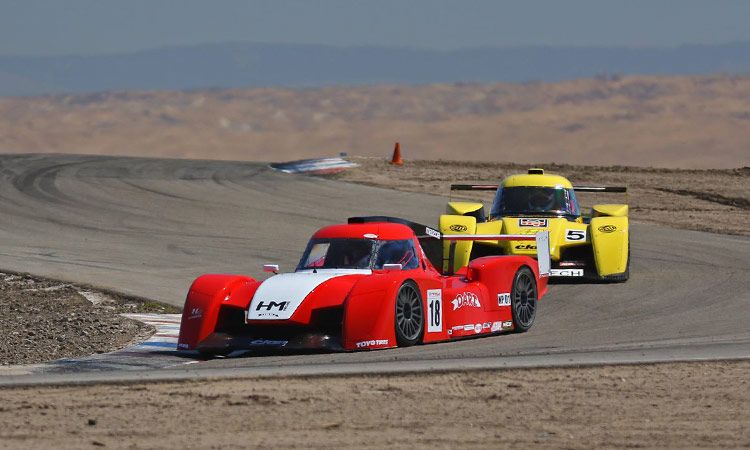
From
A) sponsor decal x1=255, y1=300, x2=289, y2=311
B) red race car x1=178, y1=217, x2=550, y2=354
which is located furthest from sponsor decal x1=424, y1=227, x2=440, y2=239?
sponsor decal x1=255, y1=300, x2=289, y2=311

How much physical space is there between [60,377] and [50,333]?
15.8ft

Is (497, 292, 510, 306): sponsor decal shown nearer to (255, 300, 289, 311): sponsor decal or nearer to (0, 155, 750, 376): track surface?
(0, 155, 750, 376): track surface

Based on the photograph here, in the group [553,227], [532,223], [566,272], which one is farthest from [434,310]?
[532,223]

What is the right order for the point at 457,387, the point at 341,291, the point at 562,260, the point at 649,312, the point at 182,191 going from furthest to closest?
the point at 182,191, the point at 562,260, the point at 649,312, the point at 341,291, the point at 457,387

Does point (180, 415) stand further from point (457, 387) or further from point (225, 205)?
point (225, 205)

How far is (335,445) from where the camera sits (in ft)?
30.0

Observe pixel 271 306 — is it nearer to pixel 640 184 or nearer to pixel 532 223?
pixel 532 223

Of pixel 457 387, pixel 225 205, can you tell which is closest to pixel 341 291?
pixel 457 387

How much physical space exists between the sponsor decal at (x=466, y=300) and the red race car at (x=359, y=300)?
0.01 m

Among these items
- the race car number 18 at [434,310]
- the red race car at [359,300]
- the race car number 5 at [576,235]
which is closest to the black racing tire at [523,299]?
the red race car at [359,300]

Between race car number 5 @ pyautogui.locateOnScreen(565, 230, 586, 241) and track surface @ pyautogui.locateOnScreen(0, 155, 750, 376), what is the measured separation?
3.12 feet

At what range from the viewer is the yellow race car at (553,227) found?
2112cm

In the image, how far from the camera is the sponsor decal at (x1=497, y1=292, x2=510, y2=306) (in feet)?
53.3

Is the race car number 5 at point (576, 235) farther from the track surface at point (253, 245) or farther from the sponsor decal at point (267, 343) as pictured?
the sponsor decal at point (267, 343)
